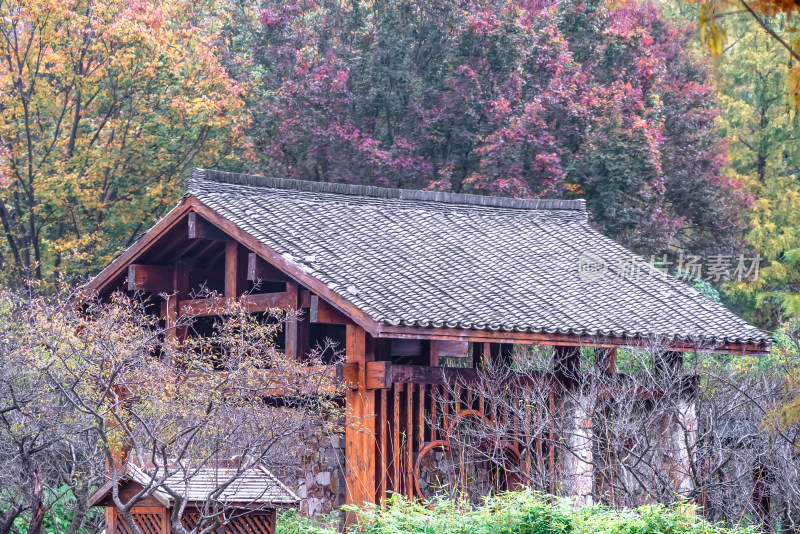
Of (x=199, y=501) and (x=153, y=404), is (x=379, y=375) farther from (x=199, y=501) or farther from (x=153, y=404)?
(x=199, y=501)

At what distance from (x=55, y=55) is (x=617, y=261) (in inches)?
461

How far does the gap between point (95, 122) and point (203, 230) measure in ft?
31.7

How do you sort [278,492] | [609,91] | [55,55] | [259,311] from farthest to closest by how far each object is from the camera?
[609,91]
[55,55]
[259,311]
[278,492]

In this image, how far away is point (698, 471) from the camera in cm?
1184

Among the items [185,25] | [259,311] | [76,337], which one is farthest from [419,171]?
[76,337]

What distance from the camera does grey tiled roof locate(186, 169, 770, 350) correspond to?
12.4m

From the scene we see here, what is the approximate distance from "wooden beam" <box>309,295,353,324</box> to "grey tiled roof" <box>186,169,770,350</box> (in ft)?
1.24

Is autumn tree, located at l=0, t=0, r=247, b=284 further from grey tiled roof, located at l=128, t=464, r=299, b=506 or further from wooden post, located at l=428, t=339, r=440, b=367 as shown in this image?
grey tiled roof, located at l=128, t=464, r=299, b=506

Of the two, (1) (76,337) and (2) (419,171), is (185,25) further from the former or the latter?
(1) (76,337)

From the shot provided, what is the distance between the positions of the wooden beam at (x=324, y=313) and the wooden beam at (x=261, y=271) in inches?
38.8

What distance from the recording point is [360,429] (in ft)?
38.4

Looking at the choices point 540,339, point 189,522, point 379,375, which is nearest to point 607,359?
point 540,339

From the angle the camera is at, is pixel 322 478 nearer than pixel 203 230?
Yes

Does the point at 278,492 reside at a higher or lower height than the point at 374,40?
lower
